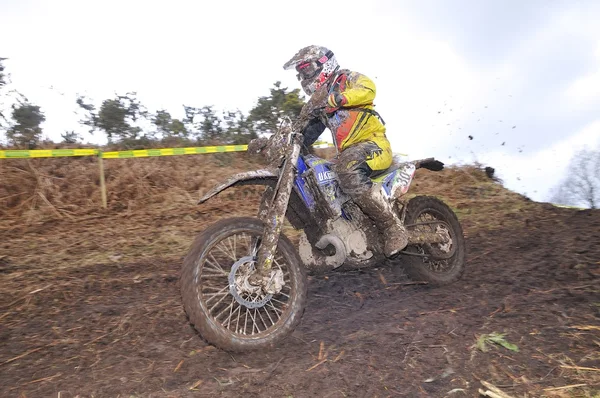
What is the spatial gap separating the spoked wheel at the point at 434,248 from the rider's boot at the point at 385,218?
0.41 metres

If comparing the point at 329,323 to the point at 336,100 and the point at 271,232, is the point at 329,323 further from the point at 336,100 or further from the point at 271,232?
the point at 336,100

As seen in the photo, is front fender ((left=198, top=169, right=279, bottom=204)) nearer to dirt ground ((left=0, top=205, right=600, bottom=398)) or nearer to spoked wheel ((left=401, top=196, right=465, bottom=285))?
dirt ground ((left=0, top=205, right=600, bottom=398))

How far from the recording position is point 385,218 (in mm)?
4215

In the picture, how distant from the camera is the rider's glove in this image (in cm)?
362

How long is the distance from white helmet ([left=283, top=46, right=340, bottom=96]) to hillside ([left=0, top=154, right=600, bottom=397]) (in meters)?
2.02

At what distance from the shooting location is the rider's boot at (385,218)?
4.14 meters

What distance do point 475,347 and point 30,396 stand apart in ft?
9.26

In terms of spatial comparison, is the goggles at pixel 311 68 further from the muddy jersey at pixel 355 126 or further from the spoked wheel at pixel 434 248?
the spoked wheel at pixel 434 248

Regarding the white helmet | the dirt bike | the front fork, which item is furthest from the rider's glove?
the front fork

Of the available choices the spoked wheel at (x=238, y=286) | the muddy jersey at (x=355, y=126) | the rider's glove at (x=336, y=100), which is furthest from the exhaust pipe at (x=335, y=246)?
the rider's glove at (x=336, y=100)

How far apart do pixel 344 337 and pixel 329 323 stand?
1.10 feet

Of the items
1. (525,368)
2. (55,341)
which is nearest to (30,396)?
(55,341)

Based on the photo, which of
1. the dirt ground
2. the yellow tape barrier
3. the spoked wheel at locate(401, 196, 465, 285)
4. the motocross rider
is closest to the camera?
the dirt ground

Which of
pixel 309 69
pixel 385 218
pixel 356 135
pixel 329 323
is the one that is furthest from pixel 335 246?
pixel 309 69
